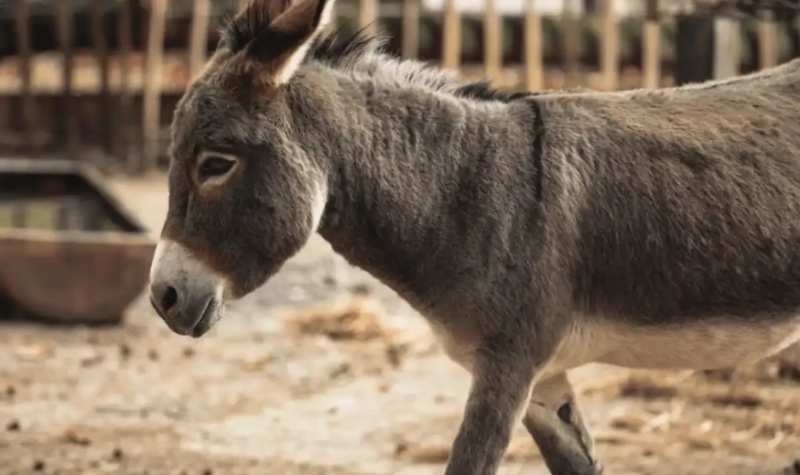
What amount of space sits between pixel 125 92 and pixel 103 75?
0.95 ft

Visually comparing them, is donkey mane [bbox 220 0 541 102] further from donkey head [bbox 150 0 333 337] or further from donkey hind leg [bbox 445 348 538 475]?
donkey hind leg [bbox 445 348 538 475]

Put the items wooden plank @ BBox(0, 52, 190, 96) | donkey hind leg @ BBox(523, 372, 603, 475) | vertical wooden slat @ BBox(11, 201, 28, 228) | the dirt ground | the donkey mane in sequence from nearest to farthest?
the donkey mane → donkey hind leg @ BBox(523, 372, 603, 475) → the dirt ground → vertical wooden slat @ BBox(11, 201, 28, 228) → wooden plank @ BBox(0, 52, 190, 96)

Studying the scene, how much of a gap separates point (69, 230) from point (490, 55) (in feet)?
20.0

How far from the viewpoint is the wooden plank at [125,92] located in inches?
486

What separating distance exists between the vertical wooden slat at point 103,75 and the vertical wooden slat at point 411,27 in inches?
122

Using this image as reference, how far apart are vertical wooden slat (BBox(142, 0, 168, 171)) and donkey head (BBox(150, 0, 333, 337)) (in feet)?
31.8

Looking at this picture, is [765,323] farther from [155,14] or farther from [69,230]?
[155,14]

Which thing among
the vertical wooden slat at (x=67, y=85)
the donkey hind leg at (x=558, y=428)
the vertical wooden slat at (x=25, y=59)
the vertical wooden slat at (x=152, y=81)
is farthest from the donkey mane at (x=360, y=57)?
the vertical wooden slat at (x=25, y=59)

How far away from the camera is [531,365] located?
2924 millimetres

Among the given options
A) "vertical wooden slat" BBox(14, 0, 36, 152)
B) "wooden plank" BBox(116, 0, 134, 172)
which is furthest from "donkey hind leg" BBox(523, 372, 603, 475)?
"vertical wooden slat" BBox(14, 0, 36, 152)

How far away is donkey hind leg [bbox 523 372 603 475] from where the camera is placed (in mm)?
3338

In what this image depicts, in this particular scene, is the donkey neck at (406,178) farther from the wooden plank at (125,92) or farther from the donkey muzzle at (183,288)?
the wooden plank at (125,92)

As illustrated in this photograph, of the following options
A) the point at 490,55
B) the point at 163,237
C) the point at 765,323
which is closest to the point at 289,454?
the point at 163,237

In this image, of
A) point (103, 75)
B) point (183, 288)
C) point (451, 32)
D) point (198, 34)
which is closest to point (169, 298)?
point (183, 288)
